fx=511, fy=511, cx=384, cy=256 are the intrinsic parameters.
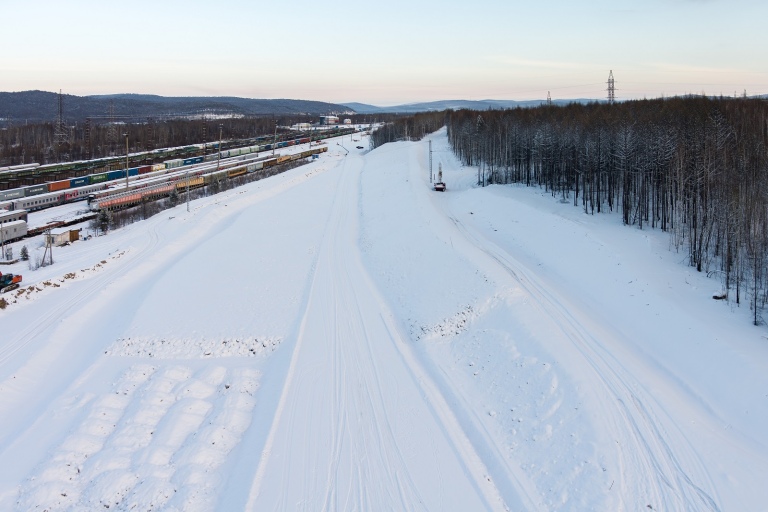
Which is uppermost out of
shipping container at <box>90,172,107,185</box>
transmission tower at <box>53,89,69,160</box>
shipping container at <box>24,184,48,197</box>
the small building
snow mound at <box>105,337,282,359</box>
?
transmission tower at <box>53,89,69,160</box>

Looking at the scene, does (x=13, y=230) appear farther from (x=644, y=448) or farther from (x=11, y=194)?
(x=644, y=448)

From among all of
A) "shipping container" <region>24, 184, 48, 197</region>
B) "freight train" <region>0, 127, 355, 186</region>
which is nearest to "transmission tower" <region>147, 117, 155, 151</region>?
"freight train" <region>0, 127, 355, 186</region>

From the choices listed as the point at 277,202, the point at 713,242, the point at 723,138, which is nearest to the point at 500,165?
the point at 277,202

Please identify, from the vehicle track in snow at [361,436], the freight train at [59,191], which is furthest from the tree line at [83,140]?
the vehicle track in snow at [361,436]

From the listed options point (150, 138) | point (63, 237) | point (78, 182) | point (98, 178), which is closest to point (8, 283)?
point (63, 237)

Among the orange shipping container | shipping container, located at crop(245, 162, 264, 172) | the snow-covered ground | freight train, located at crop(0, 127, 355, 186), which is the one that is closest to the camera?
the snow-covered ground

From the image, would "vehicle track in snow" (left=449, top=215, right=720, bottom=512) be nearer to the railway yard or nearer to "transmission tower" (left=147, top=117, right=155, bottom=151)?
the railway yard
